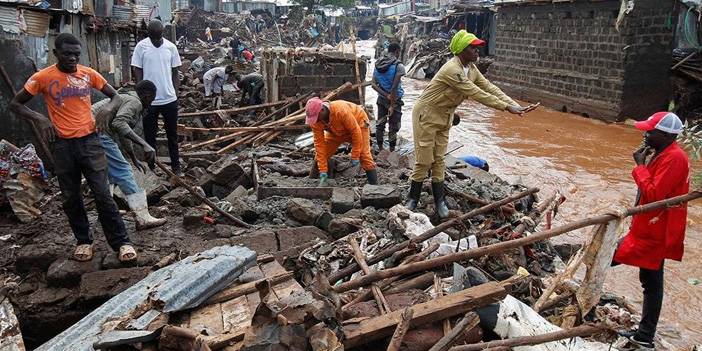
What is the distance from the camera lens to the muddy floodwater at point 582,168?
17.5 feet

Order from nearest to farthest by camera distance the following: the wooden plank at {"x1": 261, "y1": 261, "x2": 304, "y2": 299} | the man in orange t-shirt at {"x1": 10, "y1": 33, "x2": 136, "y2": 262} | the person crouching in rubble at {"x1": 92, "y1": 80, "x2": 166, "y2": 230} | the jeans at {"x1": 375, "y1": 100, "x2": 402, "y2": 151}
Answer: the wooden plank at {"x1": 261, "y1": 261, "x2": 304, "y2": 299} < the man in orange t-shirt at {"x1": 10, "y1": 33, "x2": 136, "y2": 262} < the person crouching in rubble at {"x1": 92, "y1": 80, "x2": 166, "y2": 230} < the jeans at {"x1": 375, "y1": 100, "x2": 402, "y2": 151}

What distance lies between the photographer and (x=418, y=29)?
37875 mm

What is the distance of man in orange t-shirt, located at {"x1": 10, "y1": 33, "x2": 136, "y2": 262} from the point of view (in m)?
3.90

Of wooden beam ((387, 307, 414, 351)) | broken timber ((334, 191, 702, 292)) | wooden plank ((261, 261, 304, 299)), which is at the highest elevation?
broken timber ((334, 191, 702, 292))

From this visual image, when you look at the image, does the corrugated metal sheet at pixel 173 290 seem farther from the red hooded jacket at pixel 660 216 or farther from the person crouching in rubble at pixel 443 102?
the red hooded jacket at pixel 660 216

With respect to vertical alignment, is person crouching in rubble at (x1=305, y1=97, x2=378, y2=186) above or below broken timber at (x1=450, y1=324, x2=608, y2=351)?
above

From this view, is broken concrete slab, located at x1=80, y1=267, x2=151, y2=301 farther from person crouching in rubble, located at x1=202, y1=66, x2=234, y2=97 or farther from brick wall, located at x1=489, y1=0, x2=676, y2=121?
brick wall, located at x1=489, y1=0, x2=676, y2=121

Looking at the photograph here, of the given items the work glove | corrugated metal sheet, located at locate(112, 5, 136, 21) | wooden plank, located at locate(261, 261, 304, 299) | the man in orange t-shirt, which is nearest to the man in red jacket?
wooden plank, located at locate(261, 261, 304, 299)

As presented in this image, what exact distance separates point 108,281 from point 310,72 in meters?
6.76

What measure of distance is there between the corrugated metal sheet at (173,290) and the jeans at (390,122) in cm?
515

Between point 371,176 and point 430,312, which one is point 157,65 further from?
point 430,312

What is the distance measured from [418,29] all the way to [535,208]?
111 ft

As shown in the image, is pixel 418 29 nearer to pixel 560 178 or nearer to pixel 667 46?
pixel 667 46

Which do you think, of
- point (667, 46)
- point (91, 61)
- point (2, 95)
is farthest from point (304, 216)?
point (667, 46)
